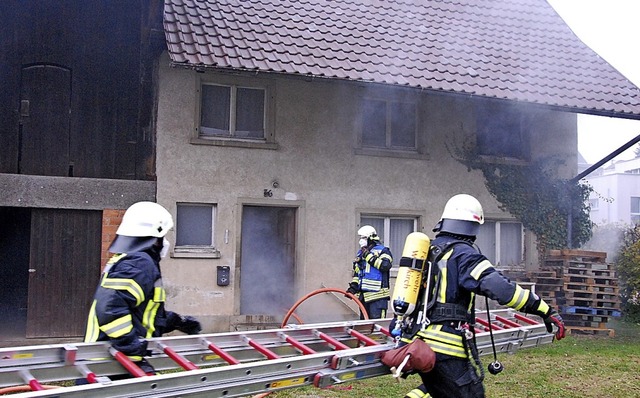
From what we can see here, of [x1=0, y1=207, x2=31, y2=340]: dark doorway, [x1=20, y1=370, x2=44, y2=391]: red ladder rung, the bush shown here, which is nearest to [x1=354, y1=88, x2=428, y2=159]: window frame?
the bush

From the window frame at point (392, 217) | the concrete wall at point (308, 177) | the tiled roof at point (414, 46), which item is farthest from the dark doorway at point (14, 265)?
the window frame at point (392, 217)

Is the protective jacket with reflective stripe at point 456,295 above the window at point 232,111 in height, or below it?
below

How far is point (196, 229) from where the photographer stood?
11.2 metres

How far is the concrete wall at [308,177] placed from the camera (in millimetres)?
10969

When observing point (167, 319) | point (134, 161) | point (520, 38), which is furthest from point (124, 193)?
point (520, 38)

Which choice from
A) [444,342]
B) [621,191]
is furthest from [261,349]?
[621,191]

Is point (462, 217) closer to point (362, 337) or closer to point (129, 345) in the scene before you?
point (362, 337)

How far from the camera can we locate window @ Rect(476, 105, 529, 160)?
13.0 metres

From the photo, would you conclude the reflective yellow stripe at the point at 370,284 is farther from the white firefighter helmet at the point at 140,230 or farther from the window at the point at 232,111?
the white firefighter helmet at the point at 140,230

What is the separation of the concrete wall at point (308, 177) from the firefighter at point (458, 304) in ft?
21.8

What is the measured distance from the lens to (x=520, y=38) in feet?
44.6

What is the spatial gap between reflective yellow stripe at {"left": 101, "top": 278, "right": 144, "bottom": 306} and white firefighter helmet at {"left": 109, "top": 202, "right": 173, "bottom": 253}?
A: 0.90 ft

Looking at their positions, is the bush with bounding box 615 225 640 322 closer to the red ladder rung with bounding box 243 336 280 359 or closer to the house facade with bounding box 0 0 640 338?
the house facade with bounding box 0 0 640 338

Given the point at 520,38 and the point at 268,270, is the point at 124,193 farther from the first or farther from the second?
the point at 520,38
